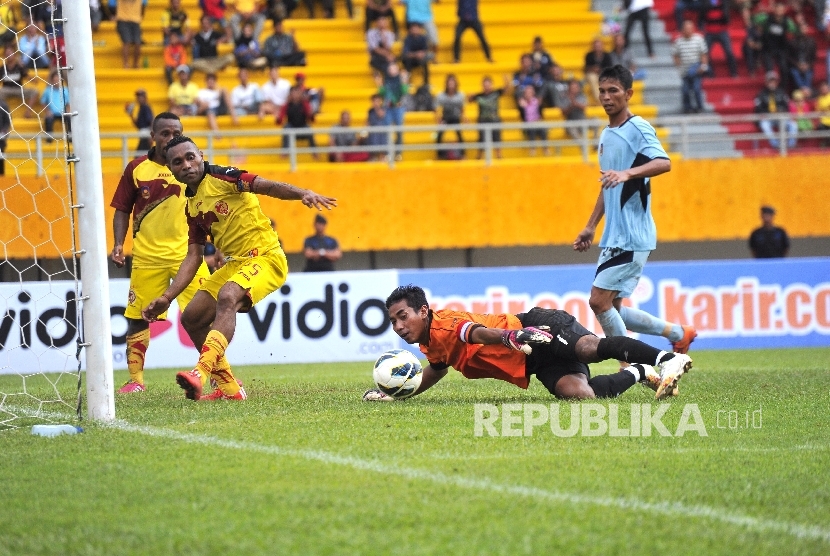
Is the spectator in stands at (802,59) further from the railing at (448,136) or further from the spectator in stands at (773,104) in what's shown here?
the railing at (448,136)

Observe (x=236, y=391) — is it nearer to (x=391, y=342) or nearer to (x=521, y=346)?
(x=521, y=346)

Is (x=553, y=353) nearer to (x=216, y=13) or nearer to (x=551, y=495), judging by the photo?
(x=551, y=495)

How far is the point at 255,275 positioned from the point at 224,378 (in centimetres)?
77

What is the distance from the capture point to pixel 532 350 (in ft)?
25.9

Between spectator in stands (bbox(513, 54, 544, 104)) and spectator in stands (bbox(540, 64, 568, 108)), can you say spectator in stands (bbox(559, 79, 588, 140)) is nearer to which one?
spectator in stands (bbox(540, 64, 568, 108))

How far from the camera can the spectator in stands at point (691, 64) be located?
2309 cm

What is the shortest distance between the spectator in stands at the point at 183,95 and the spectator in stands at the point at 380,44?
3452 mm

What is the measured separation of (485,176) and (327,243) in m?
3.98

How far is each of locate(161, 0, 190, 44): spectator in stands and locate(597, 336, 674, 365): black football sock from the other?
53.4ft

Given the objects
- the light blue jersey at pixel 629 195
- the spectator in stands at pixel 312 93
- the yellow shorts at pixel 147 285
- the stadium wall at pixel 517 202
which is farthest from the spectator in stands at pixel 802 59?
the yellow shorts at pixel 147 285

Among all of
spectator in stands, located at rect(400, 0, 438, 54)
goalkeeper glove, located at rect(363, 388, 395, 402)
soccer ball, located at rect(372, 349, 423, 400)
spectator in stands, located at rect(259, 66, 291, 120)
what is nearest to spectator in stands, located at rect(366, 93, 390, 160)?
spectator in stands, located at rect(259, 66, 291, 120)

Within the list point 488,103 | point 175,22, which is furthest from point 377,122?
point 175,22

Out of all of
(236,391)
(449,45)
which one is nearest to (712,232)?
(449,45)

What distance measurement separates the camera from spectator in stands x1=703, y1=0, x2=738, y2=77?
2395cm
